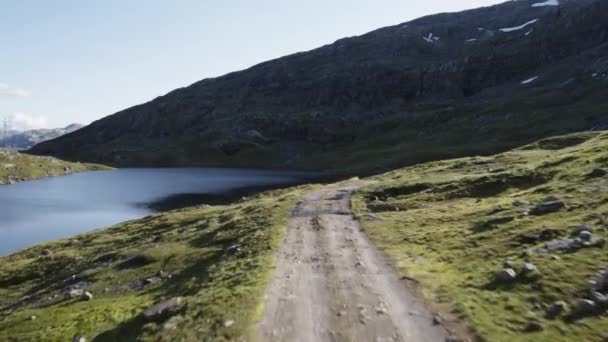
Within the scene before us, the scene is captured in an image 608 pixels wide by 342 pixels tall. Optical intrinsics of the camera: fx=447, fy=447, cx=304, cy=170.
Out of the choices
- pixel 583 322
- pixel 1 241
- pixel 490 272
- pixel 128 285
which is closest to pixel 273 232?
pixel 128 285

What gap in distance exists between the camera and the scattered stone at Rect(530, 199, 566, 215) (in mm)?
32062

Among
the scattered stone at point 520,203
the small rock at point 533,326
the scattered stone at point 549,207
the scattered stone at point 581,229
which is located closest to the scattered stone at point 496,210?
the scattered stone at point 520,203

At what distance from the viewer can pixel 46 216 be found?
100750 millimetres

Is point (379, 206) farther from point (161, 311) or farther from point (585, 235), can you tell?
point (161, 311)

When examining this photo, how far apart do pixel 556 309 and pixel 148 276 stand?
30.5 meters

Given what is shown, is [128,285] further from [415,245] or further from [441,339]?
[441,339]

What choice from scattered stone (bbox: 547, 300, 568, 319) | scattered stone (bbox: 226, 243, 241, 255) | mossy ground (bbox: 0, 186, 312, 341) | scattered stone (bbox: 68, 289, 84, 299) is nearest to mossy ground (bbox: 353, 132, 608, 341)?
scattered stone (bbox: 547, 300, 568, 319)

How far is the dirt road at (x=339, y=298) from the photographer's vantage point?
718 inches

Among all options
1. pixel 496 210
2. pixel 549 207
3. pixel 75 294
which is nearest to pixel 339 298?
pixel 549 207

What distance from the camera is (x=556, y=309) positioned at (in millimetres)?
17984

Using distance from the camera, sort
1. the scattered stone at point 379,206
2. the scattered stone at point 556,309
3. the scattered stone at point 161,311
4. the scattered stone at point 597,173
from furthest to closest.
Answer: the scattered stone at point 379,206 → the scattered stone at point 597,173 → the scattered stone at point 161,311 → the scattered stone at point 556,309

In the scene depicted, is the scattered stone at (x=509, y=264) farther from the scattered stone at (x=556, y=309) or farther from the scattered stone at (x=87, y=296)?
the scattered stone at (x=87, y=296)

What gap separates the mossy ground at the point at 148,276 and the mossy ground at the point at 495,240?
9.39 meters

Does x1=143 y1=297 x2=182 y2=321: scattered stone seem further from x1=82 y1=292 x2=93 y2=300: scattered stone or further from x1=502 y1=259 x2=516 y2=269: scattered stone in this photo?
x1=502 y1=259 x2=516 y2=269: scattered stone
